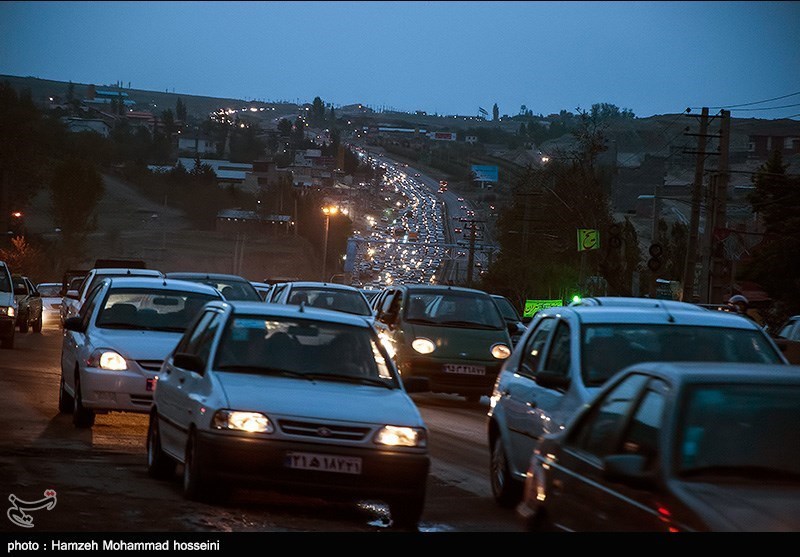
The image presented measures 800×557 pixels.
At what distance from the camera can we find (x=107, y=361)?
48.1 ft

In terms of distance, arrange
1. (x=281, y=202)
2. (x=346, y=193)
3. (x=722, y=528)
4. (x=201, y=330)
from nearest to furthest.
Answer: (x=722, y=528), (x=201, y=330), (x=281, y=202), (x=346, y=193)

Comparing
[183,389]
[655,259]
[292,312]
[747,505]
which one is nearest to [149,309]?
[292,312]

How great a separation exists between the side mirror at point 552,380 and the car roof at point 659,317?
86cm

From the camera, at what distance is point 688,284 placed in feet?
143

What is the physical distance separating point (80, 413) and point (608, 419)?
360 inches

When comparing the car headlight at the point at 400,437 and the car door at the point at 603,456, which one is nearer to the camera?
the car door at the point at 603,456

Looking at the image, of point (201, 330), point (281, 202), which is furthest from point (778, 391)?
point (281, 202)

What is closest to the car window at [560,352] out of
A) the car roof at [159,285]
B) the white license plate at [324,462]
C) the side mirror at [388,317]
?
the white license plate at [324,462]

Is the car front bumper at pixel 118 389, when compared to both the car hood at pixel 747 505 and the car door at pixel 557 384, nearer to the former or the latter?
the car door at pixel 557 384

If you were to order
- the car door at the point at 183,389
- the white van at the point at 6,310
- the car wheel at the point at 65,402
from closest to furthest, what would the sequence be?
the car door at the point at 183,389 < the car wheel at the point at 65,402 < the white van at the point at 6,310

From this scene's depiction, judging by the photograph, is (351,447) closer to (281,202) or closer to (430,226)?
(281,202)

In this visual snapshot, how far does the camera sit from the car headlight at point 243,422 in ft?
32.0

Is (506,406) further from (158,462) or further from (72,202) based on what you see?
(72,202)

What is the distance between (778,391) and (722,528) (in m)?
1.42
